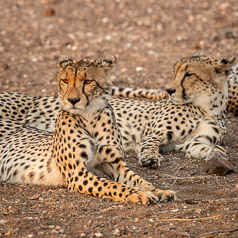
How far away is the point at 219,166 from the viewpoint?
5.20m

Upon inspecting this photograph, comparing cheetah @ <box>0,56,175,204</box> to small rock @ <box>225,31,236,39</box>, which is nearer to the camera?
cheetah @ <box>0,56,175,204</box>

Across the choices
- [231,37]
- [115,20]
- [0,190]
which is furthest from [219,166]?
[115,20]

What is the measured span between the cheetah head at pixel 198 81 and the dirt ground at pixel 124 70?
1.90 ft

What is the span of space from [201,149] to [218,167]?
0.67m

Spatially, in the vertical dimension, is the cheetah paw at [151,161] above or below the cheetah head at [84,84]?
below

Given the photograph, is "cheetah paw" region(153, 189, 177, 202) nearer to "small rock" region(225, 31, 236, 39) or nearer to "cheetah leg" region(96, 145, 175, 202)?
"cheetah leg" region(96, 145, 175, 202)

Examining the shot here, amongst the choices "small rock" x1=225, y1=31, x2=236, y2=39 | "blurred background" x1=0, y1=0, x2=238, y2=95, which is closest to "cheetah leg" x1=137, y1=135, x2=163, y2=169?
"blurred background" x1=0, y1=0, x2=238, y2=95

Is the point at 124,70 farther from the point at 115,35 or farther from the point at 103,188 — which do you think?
the point at 103,188

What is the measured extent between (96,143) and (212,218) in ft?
3.99

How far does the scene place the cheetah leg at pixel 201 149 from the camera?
5703 millimetres

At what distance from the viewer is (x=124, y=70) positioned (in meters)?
9.56

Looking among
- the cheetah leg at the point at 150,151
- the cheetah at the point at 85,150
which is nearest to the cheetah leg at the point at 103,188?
the cheetah at the point at 85,150

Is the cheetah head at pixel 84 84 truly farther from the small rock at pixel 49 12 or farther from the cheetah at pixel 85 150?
the small rock at pixel 49 12

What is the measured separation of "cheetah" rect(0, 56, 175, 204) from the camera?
14.5 ft
